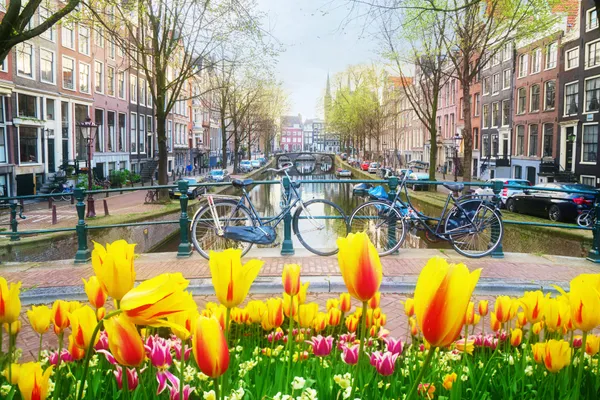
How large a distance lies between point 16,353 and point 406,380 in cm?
106

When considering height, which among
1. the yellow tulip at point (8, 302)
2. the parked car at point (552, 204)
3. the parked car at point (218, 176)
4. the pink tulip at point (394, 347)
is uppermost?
the yellow tulip at point (8, 302)

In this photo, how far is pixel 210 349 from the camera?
73 cm

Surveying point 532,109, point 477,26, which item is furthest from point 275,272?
point 532,109

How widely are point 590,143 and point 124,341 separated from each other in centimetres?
2819

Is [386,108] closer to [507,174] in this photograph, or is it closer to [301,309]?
[507,174]

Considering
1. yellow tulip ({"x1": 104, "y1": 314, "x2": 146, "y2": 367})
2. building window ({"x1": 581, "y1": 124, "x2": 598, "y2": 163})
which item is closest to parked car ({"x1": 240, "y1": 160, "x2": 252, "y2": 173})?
building window ({"x1": 581, "y1": 124, "x2": 598, "y2": 163})

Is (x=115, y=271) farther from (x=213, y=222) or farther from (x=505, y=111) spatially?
(x=505, y=111)

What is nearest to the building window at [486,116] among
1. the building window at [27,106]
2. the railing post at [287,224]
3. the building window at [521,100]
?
the building window at [521,100]

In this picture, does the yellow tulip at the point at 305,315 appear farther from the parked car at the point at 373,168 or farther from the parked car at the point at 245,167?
the parked car at the point at 245,167

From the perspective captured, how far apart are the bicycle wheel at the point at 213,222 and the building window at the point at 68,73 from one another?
23740 millimetres

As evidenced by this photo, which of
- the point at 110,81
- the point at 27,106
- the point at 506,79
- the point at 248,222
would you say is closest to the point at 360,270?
the point at 248,222

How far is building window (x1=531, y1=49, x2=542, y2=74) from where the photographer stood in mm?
29250

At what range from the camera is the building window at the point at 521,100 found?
3116 centimetres

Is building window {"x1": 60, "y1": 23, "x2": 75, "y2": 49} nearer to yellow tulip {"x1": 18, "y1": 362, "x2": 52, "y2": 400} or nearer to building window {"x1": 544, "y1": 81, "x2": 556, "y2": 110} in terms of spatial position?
building window {"x1": 544, "y1": 81, "x2": 556, "y2": 110}
